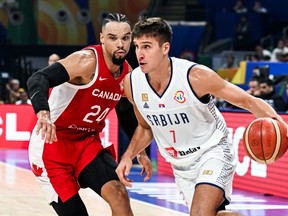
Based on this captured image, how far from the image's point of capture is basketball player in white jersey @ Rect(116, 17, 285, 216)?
6078 millimetres

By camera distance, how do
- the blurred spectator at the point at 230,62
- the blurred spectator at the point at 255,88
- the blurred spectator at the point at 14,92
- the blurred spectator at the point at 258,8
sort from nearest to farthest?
the blurred spectator at the point at 255,88
the blurred spectator at the point at 14,92
the blurred spectator at the point at 230,62
the blurred spectator at the point at 258,8

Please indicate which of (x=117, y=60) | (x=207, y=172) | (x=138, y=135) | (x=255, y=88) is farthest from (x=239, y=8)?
(x=207, y=172)

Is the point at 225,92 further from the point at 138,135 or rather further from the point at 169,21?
the point at 169,21

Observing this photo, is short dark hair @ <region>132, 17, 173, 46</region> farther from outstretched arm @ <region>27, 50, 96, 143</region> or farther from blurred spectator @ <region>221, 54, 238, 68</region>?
blurred spectator @ <region>221, 54, 238, 68</region>

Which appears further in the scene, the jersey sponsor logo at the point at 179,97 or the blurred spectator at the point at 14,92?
the blurred spectator at the point at 14,92

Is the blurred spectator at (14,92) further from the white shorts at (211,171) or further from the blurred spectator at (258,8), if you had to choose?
the white shorts at (211,171)

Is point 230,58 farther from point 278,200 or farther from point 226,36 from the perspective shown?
point 278,200

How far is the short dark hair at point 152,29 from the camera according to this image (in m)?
6.09

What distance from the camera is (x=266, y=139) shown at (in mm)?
6172

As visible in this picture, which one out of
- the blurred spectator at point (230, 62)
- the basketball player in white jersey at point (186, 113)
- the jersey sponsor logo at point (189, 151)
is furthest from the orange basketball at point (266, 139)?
the blurred spectator at point (230, 62)

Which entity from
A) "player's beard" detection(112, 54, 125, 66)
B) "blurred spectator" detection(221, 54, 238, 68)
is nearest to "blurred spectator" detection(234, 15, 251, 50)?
"blurred spectator" detection(221, 54, 238, 68)

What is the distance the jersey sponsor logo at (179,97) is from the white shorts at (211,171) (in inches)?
17.2

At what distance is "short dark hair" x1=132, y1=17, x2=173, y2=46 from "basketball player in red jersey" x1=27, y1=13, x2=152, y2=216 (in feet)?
1.55

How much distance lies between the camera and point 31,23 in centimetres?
2659
